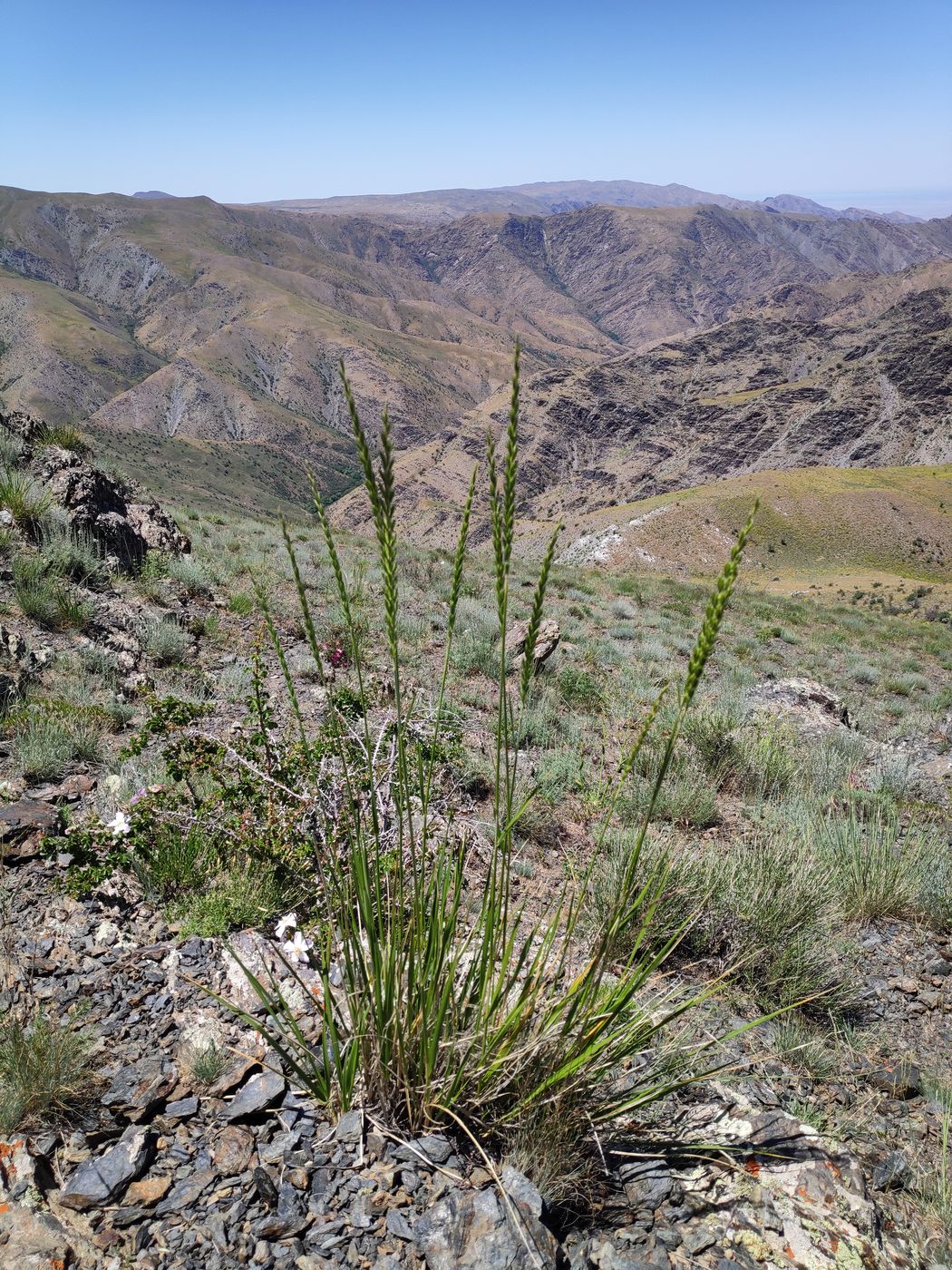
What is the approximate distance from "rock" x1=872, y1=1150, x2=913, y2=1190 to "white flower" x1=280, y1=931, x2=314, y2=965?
1824mm

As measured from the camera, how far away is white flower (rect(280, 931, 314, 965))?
6.93ft

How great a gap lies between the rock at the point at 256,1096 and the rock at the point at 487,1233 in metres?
0.56

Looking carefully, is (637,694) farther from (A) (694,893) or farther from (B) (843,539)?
(B) (843,539)

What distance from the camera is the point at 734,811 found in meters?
4.70

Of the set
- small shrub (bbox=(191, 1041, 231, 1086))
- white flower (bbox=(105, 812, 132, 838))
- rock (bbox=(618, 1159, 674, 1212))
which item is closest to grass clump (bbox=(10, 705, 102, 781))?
white flower (bbox=(105, 812, 132, 838))

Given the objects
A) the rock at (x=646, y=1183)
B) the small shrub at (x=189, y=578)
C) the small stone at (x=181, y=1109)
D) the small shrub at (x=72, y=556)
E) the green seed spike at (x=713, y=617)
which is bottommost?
A: the rock at (x=646, y=1183)

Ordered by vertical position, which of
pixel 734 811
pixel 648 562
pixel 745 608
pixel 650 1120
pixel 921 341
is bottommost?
pixel 648 562

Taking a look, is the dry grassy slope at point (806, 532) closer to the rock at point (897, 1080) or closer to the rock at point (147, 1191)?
the rock at point (897, 1080)

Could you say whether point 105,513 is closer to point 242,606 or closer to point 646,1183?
point 242,606

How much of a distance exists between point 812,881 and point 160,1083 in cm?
278

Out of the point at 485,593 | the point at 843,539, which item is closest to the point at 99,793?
the point at 485,593

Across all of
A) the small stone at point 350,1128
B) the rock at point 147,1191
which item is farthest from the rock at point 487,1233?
the rock at point 147,1191

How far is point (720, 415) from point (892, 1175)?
94077mm

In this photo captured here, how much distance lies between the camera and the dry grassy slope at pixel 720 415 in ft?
235
